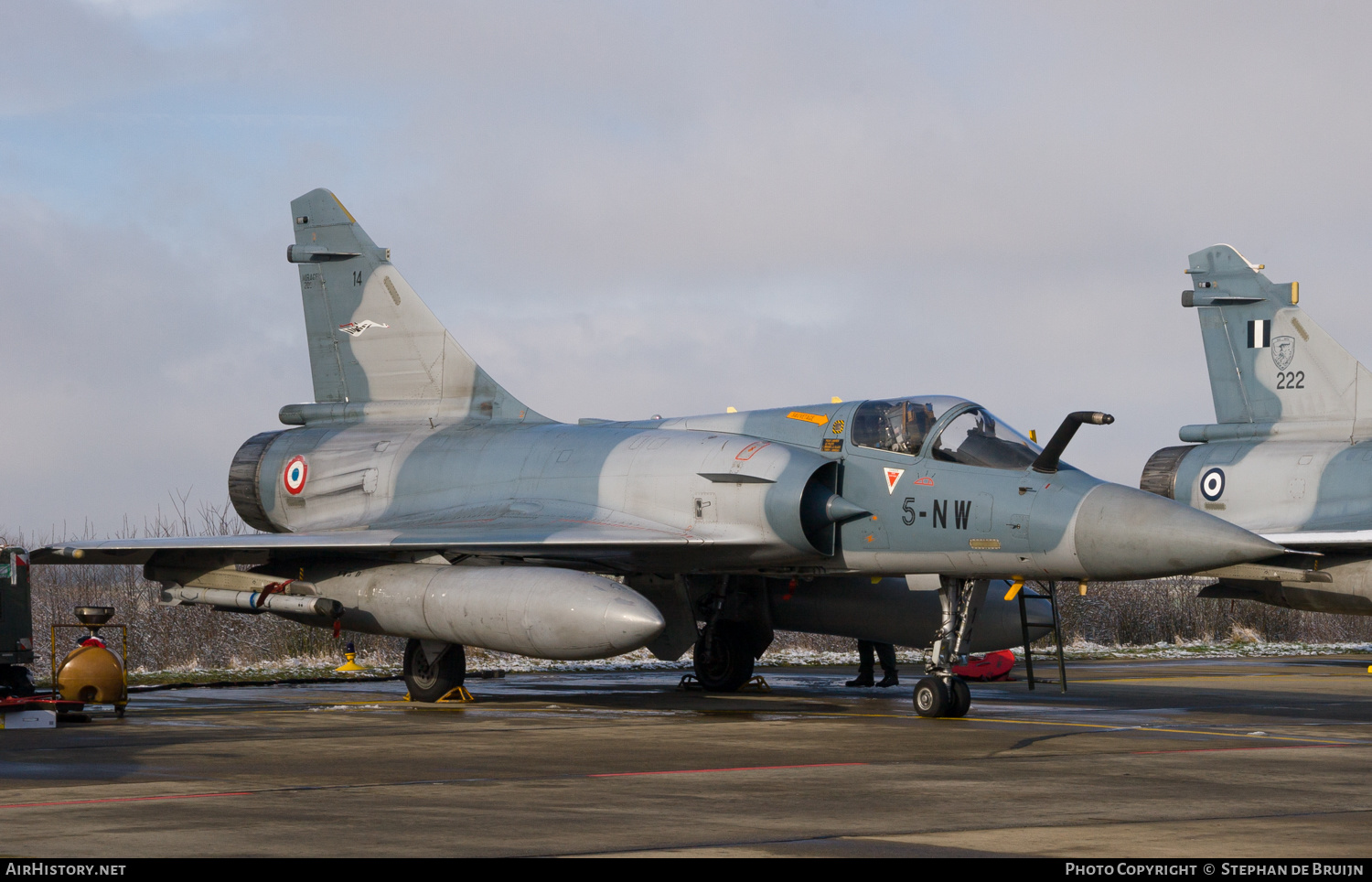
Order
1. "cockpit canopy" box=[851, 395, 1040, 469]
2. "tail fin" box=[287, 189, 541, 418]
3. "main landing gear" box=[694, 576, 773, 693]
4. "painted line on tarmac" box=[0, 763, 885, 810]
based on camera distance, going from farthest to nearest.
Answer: "tail fin" box=[287, 189, 541, 418], "main landing gear" box=[694, 576, 773, 693], "cockpit canopy" box=[851, 395, 1040, 469], "painted line on tarmac" box=[0, 763, 885, 810]

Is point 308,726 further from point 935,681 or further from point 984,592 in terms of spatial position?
point 984,592

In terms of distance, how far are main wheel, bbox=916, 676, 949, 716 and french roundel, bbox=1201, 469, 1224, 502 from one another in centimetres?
807

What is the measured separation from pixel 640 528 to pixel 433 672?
103 inches

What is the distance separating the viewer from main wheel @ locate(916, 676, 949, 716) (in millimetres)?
12258

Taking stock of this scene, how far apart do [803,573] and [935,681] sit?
2.07 metres

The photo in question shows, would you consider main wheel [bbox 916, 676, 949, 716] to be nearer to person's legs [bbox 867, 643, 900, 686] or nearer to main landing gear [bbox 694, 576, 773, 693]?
main landing gear [bbox 694, 576, 773, 693]

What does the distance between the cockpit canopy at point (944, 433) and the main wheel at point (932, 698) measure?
6.15 ft

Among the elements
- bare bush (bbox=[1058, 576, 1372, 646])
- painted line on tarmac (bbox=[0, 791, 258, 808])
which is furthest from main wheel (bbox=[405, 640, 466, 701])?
bare bush (bbox=[1058, 576, 1372, 646])

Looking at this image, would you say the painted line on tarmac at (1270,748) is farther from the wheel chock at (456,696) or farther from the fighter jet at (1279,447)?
the wheel chock at (456,696)

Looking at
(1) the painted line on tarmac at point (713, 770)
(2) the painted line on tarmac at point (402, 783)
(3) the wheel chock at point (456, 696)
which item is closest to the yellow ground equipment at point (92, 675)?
(3) the wheel chock at point (456, 696)

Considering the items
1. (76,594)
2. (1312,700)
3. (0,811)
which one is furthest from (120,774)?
(76,594)

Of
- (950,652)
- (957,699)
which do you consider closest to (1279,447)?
(950,652)

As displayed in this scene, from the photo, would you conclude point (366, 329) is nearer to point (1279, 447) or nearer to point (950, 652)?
point (950, 652)

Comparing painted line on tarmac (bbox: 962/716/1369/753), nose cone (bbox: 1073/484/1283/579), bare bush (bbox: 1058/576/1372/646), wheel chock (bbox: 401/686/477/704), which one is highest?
nose cone (bbox: 1073/484/1283/579)
